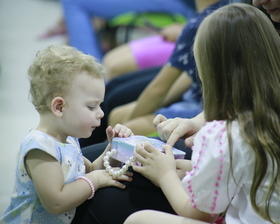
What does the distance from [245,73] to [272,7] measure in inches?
19.3

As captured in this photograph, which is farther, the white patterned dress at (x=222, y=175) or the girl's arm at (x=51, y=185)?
the girl's arm at (x=51, y=185)

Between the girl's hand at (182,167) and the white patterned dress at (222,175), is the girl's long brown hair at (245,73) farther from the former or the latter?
the girl's hand at (182,167)

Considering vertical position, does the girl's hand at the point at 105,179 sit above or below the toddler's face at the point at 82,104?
below

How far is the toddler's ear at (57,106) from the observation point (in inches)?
49.9

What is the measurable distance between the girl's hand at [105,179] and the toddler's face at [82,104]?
5.0 inches

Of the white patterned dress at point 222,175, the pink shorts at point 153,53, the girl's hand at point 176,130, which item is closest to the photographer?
the white patterned dress at point 222,175

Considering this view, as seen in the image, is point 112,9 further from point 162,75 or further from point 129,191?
point 129,191

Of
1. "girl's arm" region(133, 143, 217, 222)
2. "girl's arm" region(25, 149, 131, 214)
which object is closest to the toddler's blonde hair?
"girl's arm" region(25, 149, 131, 214)

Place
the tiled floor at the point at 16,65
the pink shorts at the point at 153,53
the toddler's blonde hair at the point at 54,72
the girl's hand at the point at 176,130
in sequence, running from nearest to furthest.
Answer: the toddler's blonde hair at the point at 54,72, the girl's hand at the point at 176,130, the tiled floor at the point at 16,65, the pink shorts at the point at 153,53

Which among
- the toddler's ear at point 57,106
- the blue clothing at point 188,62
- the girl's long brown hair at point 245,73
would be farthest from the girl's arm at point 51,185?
the blue clothing at point 188,62

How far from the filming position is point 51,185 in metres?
1.20

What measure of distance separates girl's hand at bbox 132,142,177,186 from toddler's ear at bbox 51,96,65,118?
0.77 feet

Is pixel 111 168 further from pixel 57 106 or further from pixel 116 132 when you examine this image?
pixel 57 106

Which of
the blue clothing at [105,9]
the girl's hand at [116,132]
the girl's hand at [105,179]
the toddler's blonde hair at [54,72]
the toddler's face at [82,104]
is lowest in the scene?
the blue clothing at [105,9]
